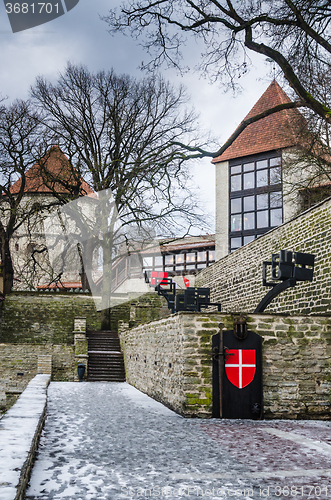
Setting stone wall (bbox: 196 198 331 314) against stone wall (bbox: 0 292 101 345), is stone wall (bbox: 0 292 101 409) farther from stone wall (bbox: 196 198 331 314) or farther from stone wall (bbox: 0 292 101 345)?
stone wall (bbox: 196 198 331 314)

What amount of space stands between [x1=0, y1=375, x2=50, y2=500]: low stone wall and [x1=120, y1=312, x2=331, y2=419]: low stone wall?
2392 millimetres

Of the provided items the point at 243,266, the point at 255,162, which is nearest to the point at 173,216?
the point at 255,162

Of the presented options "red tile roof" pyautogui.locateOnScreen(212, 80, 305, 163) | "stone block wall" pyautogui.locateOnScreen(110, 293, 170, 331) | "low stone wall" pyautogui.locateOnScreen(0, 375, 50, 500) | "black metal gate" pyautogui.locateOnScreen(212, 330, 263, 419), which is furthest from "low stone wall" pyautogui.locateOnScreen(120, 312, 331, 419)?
"red tile roof" pyautogui.locateOnScreen(212, 80, 305, 163)

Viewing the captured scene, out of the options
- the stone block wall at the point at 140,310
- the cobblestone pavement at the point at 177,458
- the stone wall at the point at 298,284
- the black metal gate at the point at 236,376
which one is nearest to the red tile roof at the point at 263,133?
the stone wall at the point at 298,284

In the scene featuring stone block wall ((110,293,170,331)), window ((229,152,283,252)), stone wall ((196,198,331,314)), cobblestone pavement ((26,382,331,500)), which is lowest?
cobblestone pavement ((26,382,331,500))

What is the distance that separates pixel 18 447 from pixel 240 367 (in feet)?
14.9

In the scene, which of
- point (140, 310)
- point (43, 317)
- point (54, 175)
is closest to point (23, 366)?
point (43, 317)

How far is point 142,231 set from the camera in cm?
2094

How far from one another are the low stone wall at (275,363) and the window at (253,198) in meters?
13.6

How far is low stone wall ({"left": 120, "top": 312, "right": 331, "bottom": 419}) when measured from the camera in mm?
6977

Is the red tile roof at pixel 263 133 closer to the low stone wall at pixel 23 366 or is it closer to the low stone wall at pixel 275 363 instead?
the low stone wall at pixel 23 366

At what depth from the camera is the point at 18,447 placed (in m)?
3.14

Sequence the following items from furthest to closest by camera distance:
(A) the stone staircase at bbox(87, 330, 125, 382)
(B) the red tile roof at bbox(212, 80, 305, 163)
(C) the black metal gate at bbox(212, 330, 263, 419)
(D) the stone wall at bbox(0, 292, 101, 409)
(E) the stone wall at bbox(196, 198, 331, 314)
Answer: (B) the red tile roof at bbox(212, 80, 305, 163), (D) the stone wall at bbox(0, 292, 101, 409), (A) the stone staircase at bbox(87, 330, 125, 382), (E) the stone wall at bbox(196, 198, 331, 314), (C) the black metal gate at bbox(212, 330, 263, 419)

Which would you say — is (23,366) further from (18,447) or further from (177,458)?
(18,447)
